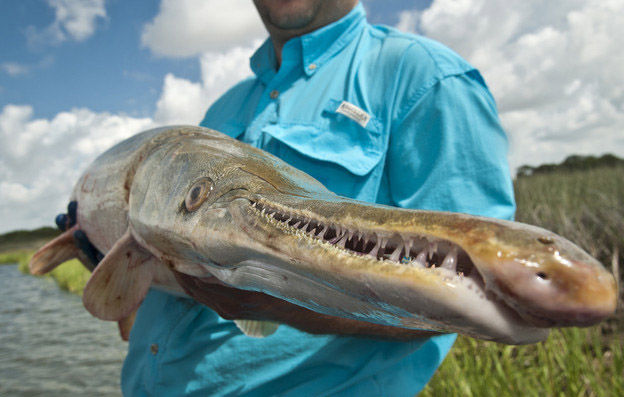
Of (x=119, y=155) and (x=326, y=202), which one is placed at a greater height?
(x=119, y=155)

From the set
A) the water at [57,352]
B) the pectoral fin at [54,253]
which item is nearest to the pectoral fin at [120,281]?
the pectoral fin at [54,253]

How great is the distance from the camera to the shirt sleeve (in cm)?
180

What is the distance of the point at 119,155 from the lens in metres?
2.40

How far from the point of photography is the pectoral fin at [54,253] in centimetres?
273

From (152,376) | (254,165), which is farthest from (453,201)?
(152,376)

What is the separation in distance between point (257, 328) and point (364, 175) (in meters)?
0.83

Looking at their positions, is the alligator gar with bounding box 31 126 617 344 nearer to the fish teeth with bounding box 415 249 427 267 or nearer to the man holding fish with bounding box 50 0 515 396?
the fish teeth with bounding box 415 249 427 267

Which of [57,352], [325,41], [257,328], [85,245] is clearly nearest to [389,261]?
[257,328]

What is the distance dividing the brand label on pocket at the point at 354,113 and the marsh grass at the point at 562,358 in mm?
2870

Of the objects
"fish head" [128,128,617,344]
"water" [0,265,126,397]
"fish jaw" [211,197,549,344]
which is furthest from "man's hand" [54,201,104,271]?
"water" [0,265,126,397]

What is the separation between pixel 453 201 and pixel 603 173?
39.7 ft

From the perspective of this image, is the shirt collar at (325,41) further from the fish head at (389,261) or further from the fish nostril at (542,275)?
the fish nostril at (542,275)

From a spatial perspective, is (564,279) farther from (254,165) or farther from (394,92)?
(394,92)

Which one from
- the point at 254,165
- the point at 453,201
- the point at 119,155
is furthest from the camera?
the point at 119,155
